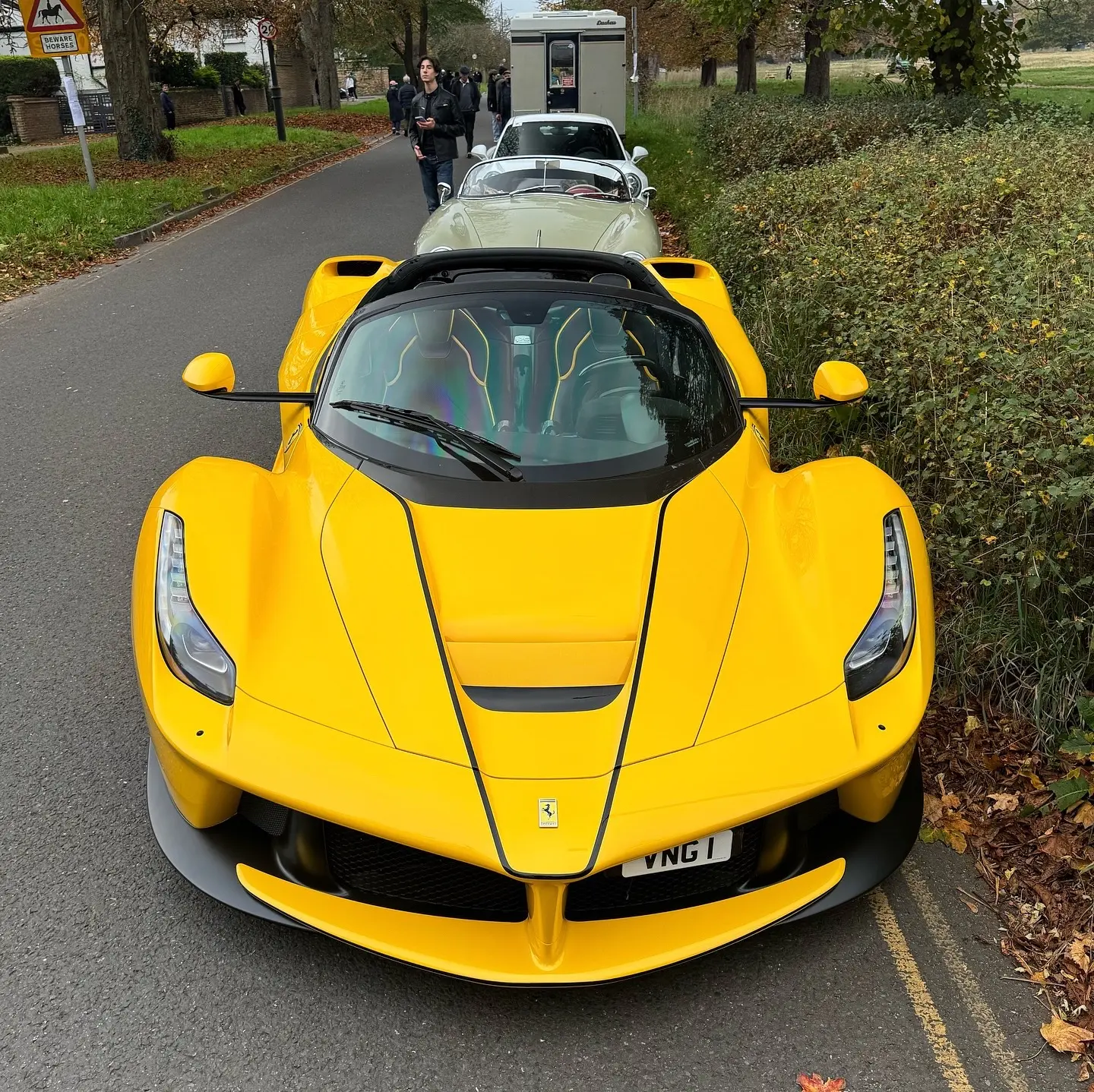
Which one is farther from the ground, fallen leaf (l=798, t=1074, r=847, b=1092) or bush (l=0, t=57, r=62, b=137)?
bush (l=0, t=57, r=62, b=137)

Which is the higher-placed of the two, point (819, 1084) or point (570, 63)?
point (570, 63)

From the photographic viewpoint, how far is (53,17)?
461 inches

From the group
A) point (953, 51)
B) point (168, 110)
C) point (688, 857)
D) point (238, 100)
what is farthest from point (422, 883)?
point (238, 100)

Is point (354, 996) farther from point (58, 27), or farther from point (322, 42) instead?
point (322, 42)

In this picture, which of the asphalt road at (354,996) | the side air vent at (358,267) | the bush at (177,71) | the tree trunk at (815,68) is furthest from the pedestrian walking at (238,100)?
the asphalt road at (354,996)

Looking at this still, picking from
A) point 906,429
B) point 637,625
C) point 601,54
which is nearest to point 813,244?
point 906,429

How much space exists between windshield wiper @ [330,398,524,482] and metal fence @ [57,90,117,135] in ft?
99.0

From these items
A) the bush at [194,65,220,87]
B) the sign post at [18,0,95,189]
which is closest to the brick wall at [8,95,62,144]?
the bush at [194,65,220,87]

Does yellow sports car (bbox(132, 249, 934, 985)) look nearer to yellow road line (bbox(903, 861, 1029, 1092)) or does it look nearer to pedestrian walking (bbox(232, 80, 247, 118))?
yellow road line (bbox(903, 861, 1029, 1092))

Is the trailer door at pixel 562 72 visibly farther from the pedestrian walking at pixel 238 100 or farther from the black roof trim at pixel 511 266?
the pedestrian walking at pixel 238 100

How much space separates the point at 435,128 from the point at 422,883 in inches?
417

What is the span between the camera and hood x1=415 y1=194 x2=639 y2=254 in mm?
6812

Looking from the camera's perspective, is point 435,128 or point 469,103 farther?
point 469,103

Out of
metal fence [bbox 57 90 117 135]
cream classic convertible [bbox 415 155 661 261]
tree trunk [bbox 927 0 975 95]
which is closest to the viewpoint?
cream classic convertible [bbox 415 155 661 261]
